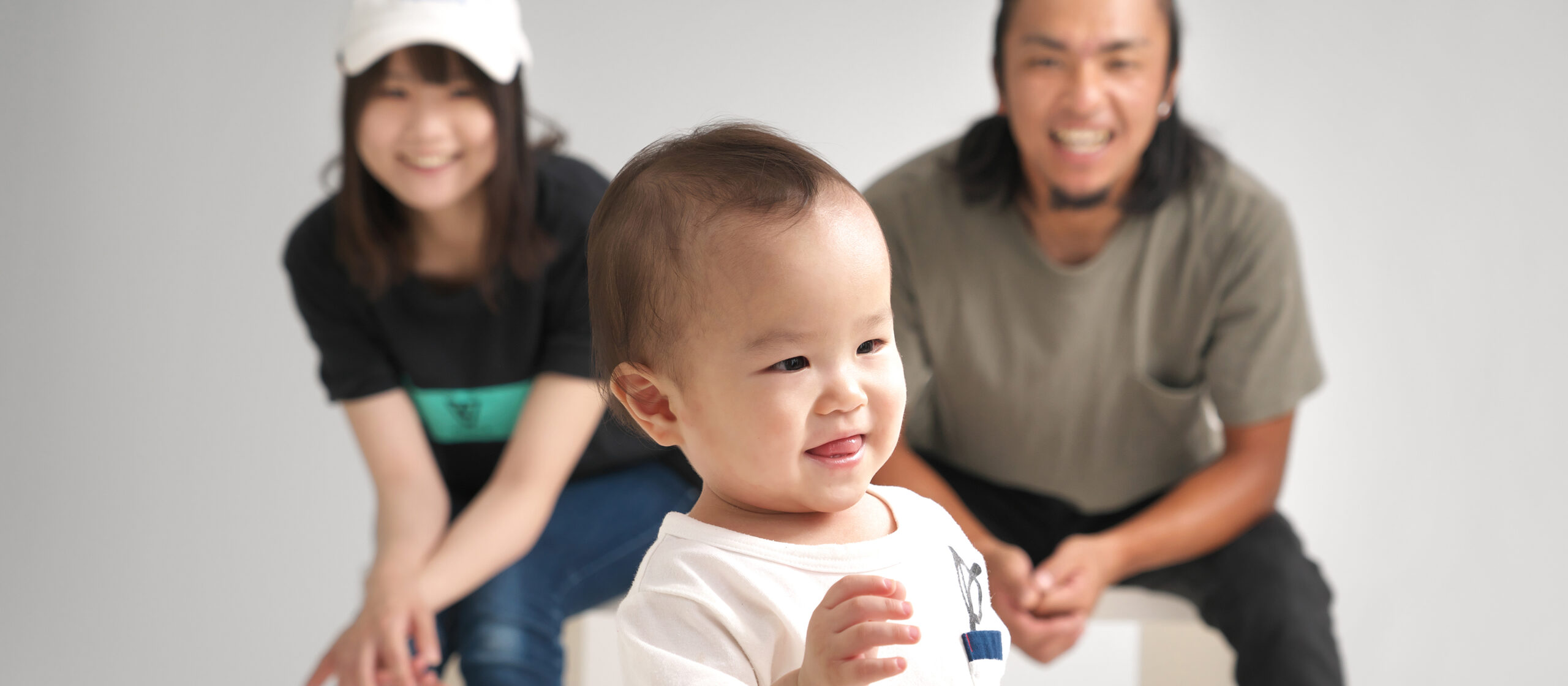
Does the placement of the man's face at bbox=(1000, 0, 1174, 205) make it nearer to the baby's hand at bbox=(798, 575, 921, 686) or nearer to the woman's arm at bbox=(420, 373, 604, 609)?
the woman's arm at bbox=(420, 373, 604, 609)

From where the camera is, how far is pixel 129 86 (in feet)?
9.41

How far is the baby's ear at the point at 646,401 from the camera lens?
0.94 metres

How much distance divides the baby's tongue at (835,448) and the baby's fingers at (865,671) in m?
0.16

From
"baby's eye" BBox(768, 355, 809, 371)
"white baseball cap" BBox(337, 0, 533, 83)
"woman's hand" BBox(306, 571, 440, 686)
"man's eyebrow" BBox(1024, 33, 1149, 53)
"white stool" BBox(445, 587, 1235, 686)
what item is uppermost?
"white baseball cap" BBox(337, 0, 533, 83)

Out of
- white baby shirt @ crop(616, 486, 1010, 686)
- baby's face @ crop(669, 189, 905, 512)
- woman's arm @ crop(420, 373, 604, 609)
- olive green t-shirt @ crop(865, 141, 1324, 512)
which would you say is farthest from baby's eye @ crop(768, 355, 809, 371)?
olive green t-shirt @ crop(865, 141, 1324, 512)

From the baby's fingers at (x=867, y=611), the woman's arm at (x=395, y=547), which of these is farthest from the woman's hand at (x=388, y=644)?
the baby's fingers at (x=867, y=611)

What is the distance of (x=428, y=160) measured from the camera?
1.68m

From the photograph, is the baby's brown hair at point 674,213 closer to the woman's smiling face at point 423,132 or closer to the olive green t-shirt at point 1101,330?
the woman's smiling face at point 423,132

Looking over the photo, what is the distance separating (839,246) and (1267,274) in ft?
3.64

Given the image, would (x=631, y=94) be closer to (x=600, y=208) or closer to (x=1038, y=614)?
(x=1038, y=614)

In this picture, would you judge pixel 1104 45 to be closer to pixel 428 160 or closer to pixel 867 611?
pixel 428 160

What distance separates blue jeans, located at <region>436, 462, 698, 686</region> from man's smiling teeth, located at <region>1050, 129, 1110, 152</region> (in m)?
0.68

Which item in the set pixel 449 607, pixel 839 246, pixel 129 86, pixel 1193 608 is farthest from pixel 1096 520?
pixel 129 86

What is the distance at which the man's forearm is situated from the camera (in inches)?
70.0
